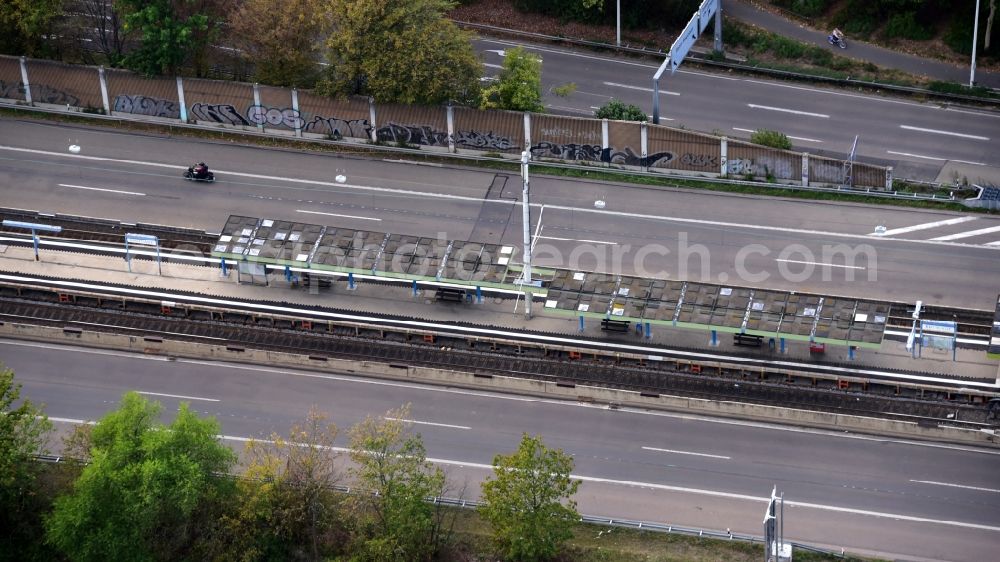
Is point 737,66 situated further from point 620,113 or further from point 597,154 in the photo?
point 597,154

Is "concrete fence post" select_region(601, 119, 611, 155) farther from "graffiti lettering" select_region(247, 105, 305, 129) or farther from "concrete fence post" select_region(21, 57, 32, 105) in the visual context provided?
"concrete fence post" select_region(21, 57, 32, 105)

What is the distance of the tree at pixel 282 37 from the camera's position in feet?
354

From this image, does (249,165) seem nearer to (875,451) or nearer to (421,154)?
(421,154)

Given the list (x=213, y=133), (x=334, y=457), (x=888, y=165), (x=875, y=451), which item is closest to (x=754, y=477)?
(x=875, y=451)

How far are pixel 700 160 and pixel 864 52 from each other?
17319 millimetres

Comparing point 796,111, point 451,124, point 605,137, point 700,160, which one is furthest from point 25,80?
point 796,111

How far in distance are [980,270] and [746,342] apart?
50.6 ft

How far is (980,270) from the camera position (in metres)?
97.2

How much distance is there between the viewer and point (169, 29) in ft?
359

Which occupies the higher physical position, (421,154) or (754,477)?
(421,154)

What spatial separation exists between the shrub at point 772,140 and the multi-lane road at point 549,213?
13.6 ft

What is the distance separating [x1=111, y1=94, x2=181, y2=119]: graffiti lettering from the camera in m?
112

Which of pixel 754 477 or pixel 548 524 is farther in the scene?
pixel 754 477

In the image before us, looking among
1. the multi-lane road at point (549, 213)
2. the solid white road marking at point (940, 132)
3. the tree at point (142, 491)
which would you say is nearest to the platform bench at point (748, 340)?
the multi-lane road at point (549, 213)
